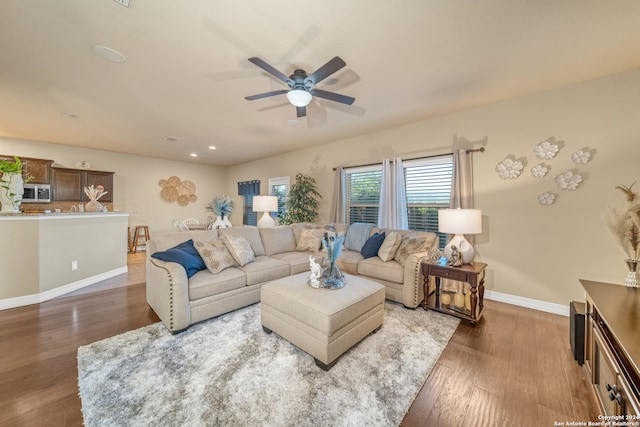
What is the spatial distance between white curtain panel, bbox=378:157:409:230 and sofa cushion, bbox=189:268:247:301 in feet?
8.61

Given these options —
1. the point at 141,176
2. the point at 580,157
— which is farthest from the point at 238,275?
the point at 141,176

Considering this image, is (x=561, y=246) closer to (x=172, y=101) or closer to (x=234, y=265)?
(x=234, y=265)

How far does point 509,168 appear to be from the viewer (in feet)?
10.3

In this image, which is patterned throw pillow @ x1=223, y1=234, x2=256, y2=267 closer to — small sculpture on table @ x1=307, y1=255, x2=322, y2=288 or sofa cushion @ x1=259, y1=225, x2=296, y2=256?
sofa cushion @ x1=259, y1=225, x2=296, y2=256

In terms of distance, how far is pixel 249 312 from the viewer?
9.26ft

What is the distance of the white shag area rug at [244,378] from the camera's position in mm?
1444

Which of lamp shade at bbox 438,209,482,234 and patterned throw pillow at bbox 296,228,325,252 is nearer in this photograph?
lamp shade at bbox 438,209,482,234

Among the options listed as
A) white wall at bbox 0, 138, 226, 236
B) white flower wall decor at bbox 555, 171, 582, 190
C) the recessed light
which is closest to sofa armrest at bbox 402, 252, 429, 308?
white flower wall decor at bbox 555, 171, 582, 190

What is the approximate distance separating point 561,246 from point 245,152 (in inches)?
248

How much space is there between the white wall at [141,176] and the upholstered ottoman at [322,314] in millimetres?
4782

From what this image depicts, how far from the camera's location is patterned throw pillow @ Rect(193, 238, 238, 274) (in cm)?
273

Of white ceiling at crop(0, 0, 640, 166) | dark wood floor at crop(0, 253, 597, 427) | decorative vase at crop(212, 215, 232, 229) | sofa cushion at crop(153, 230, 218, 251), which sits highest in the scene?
white ceiling at crop(0, 0, 640, 166)

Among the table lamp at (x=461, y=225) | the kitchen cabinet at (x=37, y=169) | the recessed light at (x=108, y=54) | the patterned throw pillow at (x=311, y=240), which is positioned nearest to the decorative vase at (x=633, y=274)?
the table lamp at (x=461, y=225)

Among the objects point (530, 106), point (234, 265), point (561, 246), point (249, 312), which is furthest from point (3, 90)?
point (561, 246)
